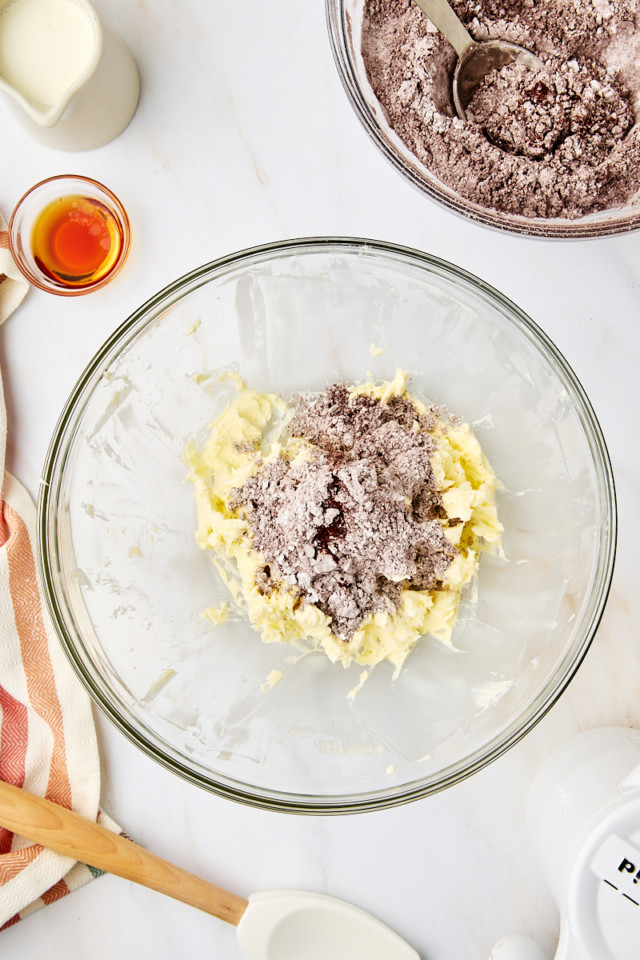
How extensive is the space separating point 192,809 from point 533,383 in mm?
999

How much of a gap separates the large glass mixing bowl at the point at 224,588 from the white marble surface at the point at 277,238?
7.4 inches

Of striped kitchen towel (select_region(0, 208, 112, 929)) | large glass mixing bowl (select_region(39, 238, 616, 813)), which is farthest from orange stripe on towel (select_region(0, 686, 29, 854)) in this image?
large glass mixing bowl (select_region(39, 238, 616, 813))

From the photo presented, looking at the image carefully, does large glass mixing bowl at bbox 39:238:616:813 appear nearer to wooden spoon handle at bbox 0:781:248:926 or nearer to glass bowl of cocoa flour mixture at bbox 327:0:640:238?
glass bowl of cocoa flour mixture at bbox 327:0:640:238

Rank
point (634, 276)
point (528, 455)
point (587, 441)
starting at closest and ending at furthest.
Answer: point (587, 441) → point (528, 455) → point (634, 276)

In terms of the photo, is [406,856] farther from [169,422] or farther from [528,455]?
[169,422]

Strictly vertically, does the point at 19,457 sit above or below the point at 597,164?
below

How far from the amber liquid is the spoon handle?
0.64m

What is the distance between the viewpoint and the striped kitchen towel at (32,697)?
50.1 inches

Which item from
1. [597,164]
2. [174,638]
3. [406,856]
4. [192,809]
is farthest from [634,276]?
[192,809]

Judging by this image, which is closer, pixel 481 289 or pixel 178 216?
pixel 481 289

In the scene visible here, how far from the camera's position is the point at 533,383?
1129 millimetres

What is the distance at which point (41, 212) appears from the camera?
1.28m

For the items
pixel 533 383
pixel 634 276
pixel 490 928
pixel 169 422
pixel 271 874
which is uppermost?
pixel 634 276

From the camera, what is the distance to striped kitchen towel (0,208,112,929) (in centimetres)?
127
